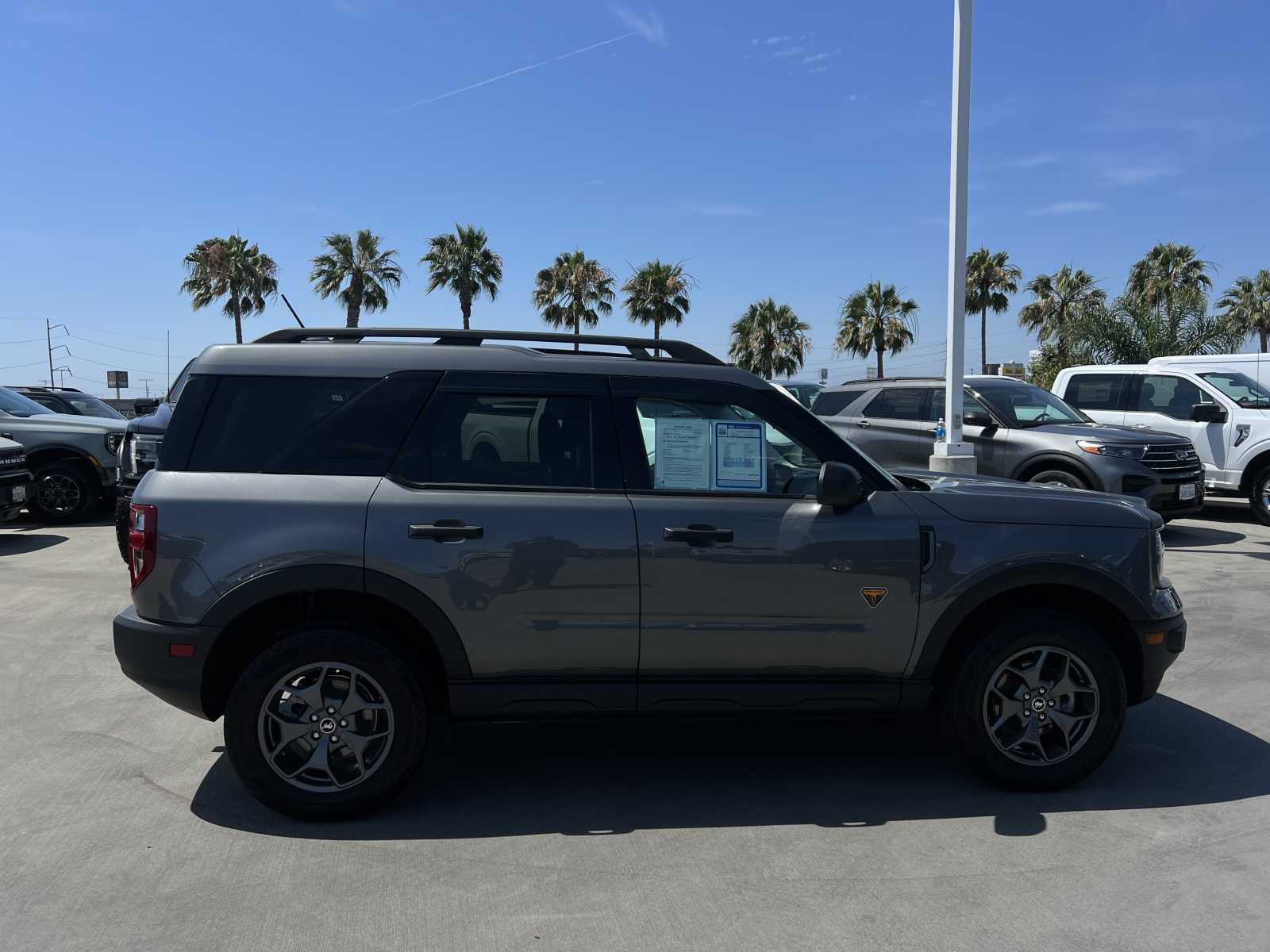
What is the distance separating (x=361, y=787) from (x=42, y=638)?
4.16m

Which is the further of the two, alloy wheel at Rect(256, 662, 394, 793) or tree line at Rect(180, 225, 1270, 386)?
tree line at Rect(180, 225, 1270, 386)

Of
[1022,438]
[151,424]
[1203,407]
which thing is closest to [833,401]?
[1022,438]

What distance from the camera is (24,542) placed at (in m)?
11.5

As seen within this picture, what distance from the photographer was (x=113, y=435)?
13289 mm

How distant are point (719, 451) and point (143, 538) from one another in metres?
2.24

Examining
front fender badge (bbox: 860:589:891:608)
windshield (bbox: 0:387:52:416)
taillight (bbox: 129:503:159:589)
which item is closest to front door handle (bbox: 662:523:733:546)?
front fender badge (bbox: 860:589:891:608)

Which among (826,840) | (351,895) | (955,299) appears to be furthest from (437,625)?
(955,299)

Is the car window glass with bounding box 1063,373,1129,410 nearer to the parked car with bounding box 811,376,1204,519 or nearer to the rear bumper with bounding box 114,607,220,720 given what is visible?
the parked car with bounding box 811,376,1204,519

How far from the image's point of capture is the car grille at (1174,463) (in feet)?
35.4

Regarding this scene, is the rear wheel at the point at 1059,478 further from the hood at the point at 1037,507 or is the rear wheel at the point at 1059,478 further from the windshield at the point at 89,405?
the windshield at the point at 89,405

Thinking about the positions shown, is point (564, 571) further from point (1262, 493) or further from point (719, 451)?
point (1262, 493)

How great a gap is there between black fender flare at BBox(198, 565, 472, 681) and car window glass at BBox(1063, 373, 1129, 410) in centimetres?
1228

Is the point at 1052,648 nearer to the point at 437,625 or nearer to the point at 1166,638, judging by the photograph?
the point at 1166,638

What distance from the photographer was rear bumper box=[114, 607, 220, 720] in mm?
3830
